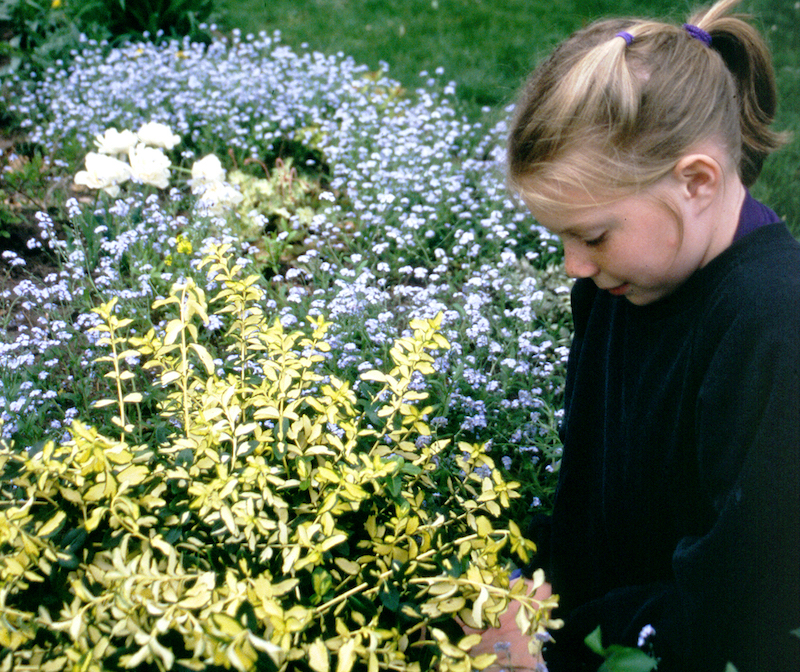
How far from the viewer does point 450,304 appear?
3.11 meters

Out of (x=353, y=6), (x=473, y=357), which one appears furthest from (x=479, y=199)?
(x=353, y=6)

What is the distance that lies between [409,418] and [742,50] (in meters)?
1.03

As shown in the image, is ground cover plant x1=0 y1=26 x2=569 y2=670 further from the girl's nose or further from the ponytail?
the ponytail

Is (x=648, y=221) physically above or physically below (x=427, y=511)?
above

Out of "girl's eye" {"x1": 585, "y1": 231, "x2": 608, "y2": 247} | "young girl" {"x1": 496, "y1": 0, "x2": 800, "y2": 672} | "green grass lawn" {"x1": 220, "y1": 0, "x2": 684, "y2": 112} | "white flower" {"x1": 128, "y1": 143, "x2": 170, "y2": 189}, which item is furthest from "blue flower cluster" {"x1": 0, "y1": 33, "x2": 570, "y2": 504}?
"girl's eye" {"x1": 585, "y1": 231, "x2": 608, "y2": 247}

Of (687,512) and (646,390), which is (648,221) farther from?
(687,512)

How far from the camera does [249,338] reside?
1.68 metres

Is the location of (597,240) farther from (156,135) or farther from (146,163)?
(156,135)

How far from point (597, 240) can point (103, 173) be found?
2.30 metres

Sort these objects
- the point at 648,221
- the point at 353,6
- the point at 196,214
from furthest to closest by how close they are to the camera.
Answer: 1. the point at 353,6
2. the point at 196,214
3. the point at 648,221

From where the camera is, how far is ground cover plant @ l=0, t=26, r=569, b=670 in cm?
121

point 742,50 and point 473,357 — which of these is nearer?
point 742,50

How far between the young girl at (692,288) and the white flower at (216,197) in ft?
5.92

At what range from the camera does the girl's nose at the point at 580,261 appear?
148 cm
